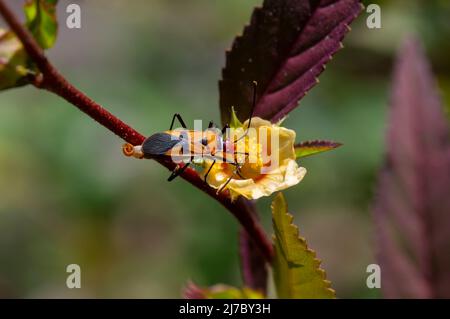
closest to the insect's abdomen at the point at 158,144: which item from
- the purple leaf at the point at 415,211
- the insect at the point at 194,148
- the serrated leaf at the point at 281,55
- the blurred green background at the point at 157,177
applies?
the insect at the point at 194,148

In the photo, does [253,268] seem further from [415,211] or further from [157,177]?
[157,177]

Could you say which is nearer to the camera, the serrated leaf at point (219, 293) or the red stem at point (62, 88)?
the red stem at point (62, 88)

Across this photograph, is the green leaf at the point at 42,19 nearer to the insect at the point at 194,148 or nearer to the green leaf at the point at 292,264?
the insect at the point at 194,148

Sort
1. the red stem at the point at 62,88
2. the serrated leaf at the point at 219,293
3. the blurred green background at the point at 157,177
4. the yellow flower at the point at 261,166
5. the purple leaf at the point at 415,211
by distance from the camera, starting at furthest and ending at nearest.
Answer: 1. the blurred green background at the point at 157,177
2. the purple leaf at the point at 415,211
3. the serrated leaf at the point at 219,293
4. the yellow flower at the point at 261,166
5. the red stem at the point at 62,88

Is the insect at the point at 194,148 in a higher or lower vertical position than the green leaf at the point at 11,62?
lower

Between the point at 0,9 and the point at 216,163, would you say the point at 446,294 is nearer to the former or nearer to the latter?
the point at 216,163

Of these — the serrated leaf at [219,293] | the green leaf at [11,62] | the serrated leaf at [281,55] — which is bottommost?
the serrated leaf at [219,293]

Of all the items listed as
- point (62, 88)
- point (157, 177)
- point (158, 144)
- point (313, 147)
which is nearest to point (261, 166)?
point (313, 147)

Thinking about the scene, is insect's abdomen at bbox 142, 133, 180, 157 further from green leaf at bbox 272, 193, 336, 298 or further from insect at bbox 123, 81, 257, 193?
green leaf at bbox 272, 193, 336, 298
